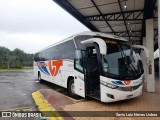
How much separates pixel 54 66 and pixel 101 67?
5752 mm

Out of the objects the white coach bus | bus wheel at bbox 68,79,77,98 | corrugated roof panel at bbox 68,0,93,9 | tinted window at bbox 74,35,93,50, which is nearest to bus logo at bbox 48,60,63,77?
the white coach bus

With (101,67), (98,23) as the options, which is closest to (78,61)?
(101,67)

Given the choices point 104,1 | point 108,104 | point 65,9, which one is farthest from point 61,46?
point 108,104

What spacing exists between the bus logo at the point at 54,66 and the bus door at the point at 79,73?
2484mm

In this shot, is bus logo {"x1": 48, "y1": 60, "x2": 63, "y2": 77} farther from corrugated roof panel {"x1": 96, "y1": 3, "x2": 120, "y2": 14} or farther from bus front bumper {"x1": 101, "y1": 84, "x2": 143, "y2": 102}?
bus front bumper {"x1": 101, "y1": 84, "x2": 143, "y2": 102}

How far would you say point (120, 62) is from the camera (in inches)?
334

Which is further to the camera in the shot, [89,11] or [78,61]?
[89,11]

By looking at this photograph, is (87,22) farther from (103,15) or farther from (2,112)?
(2,112)

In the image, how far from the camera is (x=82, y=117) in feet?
21.8

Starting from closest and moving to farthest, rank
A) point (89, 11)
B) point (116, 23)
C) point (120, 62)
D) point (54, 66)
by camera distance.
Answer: point (120, 62), point (54, 66), point (89, 11), point (116, 23)

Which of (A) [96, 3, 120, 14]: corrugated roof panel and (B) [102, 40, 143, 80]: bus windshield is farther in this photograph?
(A) [96, 3, 120, 14]: corrugated roof panel

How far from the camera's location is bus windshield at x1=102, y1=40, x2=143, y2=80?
816cm

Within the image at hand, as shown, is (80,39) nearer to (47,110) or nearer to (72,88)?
(72,88)

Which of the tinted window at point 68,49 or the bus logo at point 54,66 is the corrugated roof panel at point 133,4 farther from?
the bus logo at point 54,66
